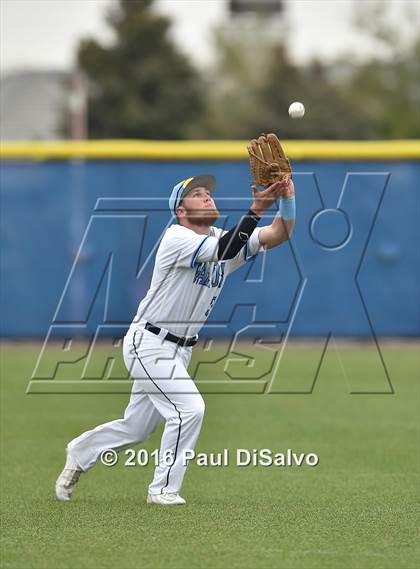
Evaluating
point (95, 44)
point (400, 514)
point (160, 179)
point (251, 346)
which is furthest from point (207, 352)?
point (95, 44)

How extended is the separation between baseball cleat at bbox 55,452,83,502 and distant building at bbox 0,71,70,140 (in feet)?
147

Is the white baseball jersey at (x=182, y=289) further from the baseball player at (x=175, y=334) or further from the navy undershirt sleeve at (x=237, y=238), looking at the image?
the navy undershirt sleeve at (x=237, y=238)

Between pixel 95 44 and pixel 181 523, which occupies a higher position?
pixel 181 523

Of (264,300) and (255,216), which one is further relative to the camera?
(264,300)

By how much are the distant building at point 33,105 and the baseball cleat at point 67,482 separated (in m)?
44.9

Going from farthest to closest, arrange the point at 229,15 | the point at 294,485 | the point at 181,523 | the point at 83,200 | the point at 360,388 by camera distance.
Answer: the point at 229,15
the point at 83,200
the point at 360,388
the point at 294,485
the point at 181,523

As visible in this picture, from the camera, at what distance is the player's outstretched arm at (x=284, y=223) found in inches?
271

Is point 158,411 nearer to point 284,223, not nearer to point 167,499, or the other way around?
point 167,499

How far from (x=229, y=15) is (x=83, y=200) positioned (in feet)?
192

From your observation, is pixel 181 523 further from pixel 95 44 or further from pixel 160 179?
pixel 95 44

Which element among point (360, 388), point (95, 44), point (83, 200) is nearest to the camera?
point (360, 388)

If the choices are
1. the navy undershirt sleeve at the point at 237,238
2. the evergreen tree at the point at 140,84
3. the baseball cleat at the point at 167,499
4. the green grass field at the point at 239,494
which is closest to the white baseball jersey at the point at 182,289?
the navy undershirt sleeve at the point at 237,238

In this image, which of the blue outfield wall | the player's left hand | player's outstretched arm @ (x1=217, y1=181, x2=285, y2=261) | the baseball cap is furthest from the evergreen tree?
player's outstretched arm @ (x1=217, y1=181, x2=285, y2=261)

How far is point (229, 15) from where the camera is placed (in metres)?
72.6
